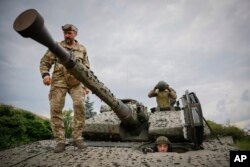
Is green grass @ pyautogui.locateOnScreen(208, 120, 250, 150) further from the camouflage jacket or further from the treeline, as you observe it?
the camouflage jacket

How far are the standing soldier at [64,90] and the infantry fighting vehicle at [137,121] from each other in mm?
399

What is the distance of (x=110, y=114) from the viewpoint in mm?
6383

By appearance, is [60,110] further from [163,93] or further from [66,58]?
[163,93]

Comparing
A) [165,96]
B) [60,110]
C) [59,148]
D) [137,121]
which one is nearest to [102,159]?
[59,148]

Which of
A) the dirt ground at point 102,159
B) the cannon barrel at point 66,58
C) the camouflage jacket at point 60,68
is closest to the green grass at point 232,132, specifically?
the cannon barrel at point 66,58

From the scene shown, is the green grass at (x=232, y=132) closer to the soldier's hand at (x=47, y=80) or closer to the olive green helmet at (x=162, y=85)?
the olive green helmet at (x=162, y=85)

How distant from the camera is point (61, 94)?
454cm

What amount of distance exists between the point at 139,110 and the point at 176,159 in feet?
7.77

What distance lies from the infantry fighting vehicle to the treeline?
8.63ft

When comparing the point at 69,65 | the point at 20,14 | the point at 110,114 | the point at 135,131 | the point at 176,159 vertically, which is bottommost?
the point at 176,159

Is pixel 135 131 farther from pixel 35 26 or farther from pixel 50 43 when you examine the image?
pixel 35 26

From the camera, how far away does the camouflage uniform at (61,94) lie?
450cm

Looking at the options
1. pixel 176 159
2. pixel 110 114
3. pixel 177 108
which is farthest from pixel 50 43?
pixel 177 108

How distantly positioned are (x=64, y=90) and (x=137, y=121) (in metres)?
1.98
